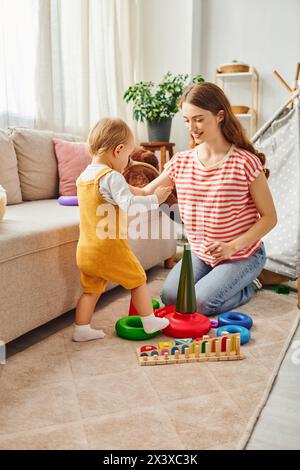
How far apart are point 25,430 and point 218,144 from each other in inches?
52.0

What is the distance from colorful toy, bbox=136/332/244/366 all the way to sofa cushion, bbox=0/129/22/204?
112 centimetres

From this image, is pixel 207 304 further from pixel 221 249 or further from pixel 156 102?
pixel 156 102

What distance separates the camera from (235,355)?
1521 millimetres

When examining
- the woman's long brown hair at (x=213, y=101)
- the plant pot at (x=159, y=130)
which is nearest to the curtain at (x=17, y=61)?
the plant pot at (x=159, y=130)

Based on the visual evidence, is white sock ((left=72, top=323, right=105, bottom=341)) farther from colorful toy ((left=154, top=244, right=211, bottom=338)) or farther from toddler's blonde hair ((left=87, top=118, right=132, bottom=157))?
toddler's blonde hair ((left=87, top=118, right=132, bottom=157))

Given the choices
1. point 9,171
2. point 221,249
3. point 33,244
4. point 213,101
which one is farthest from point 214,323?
point 9,171

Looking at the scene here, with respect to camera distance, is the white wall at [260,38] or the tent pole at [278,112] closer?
the tent pole at [278,112]

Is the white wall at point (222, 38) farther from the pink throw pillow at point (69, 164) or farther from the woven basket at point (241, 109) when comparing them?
the pink throw pillow at point (69, 164)

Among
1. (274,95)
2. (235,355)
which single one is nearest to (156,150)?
(274,95)

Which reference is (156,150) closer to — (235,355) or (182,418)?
(235,355)

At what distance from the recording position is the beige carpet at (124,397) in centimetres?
108

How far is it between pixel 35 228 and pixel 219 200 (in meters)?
0.76

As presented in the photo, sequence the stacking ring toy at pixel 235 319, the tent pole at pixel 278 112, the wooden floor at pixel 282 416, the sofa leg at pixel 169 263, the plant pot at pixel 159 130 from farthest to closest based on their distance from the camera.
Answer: the plant pot at pixel 159 130 → the sofa leg at pixel 169 263 → the tent pole at pixel 278 112 → the stacking ring toy at pixel 235 319 → the wooden floor at pixel 282 416

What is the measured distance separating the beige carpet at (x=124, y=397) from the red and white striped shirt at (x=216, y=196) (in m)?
0.46
